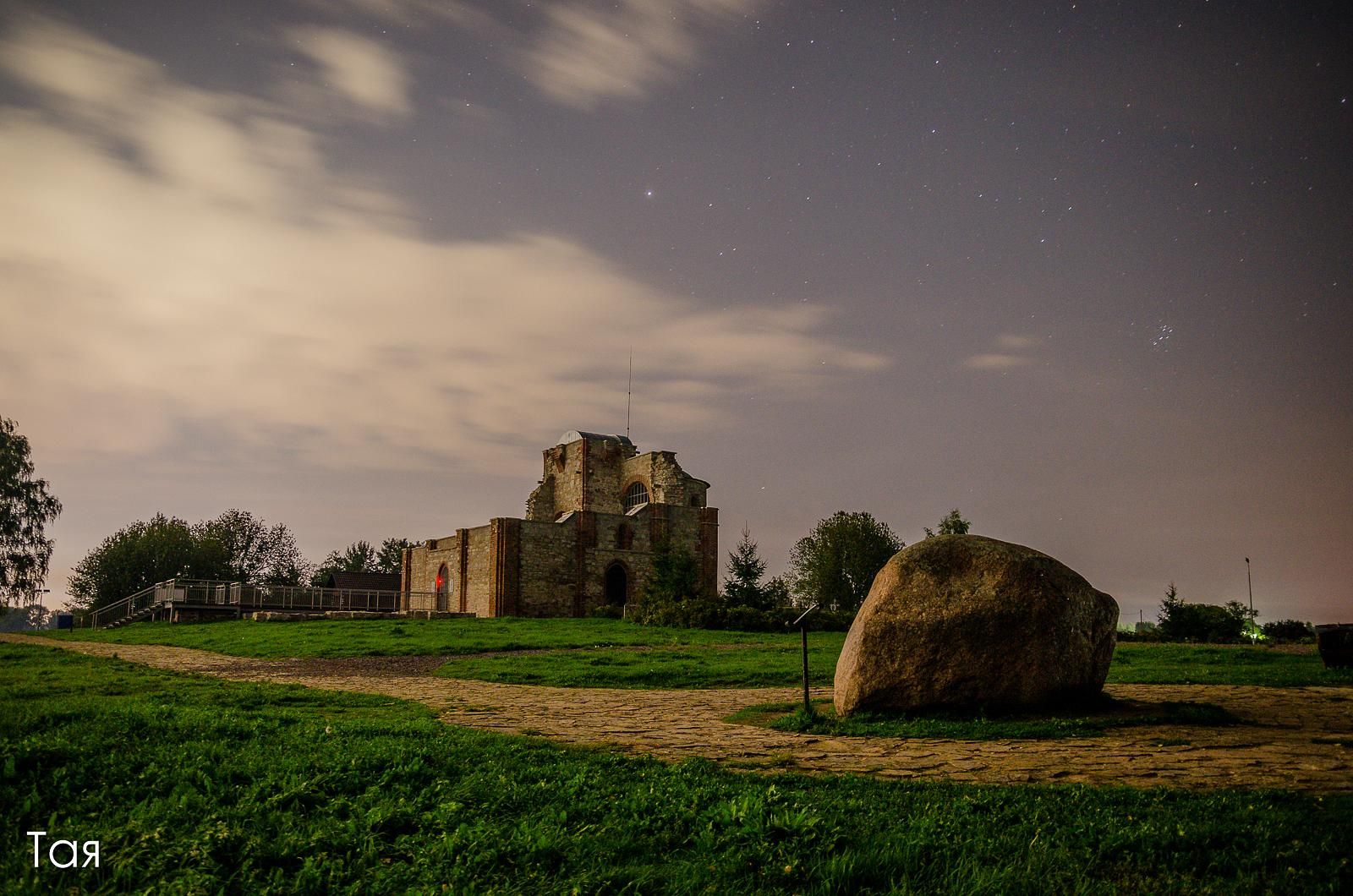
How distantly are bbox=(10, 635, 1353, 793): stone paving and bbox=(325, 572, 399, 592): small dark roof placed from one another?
58.3 meters

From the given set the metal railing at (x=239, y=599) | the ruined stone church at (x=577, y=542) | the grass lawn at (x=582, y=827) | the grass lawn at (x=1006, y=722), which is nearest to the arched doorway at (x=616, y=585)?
the ruined stone church at (x=577, y=542)

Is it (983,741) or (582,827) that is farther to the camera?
(983,741)

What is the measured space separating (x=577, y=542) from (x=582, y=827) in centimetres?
4314

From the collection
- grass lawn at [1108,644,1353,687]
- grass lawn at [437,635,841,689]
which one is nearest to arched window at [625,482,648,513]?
grass lawn at [437,635,841,689]

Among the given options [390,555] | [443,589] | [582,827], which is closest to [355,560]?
[390,555]

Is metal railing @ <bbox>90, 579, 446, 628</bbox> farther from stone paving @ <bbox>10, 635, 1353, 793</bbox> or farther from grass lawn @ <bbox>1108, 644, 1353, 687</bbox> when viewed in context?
grass lawn @ <bbox>1108, 644, 1353, 687</bbox>

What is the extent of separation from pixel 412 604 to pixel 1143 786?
5141 centimetres

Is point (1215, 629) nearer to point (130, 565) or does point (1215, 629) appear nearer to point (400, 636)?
point (400, 636)

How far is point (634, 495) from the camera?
54.6 meters

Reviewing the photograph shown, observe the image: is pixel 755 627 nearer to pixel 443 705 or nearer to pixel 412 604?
pixel 443 705

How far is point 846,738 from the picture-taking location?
8.72 metres

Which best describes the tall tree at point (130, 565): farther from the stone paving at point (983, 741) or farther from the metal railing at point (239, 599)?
the stone paving at point (983, 741)

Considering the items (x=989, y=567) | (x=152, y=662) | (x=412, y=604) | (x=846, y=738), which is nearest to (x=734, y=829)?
(x=846, y=738)

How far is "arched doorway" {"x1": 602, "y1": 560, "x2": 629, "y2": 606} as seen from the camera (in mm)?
48356
